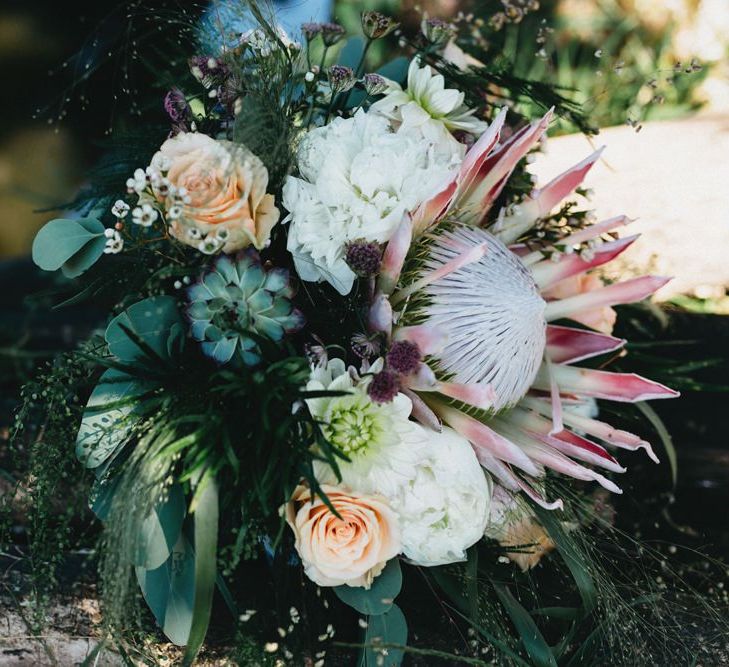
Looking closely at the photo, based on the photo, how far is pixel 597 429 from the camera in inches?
33.9

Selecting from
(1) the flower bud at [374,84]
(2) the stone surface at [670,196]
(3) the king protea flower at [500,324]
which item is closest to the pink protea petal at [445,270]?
(3) the king protea flower at [500,324]

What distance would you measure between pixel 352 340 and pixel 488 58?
23.9 inches

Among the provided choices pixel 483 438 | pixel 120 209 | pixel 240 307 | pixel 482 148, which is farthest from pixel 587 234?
pixel 120 209

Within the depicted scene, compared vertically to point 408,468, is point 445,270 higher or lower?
higher

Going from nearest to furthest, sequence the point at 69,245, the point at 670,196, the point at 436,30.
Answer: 1. the point at 69,245
2. the point at 436,30
3. the point at 670,196

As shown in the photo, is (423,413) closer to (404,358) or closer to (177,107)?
(404,358)

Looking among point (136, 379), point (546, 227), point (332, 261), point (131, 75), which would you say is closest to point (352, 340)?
point (332, 261)

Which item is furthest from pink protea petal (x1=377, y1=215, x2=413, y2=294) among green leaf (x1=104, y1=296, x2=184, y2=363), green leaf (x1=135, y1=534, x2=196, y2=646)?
green leaf (x1=135, y1=534, x2=196, y2=646)

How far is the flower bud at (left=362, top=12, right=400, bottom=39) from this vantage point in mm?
844

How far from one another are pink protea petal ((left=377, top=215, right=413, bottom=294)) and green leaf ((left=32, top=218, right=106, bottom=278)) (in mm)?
284

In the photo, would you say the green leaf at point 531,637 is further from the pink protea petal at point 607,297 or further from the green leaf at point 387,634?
the pink protea petal at point 607,297

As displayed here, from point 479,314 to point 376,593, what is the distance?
29 centimetres

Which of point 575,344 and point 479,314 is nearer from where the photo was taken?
point 479,314

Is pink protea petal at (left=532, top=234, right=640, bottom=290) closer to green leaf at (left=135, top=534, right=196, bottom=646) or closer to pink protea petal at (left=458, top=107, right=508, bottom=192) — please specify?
pink protea petal at (left=458, top=107, right=508, bottom=192)
